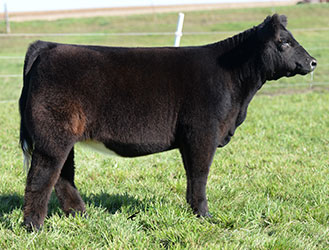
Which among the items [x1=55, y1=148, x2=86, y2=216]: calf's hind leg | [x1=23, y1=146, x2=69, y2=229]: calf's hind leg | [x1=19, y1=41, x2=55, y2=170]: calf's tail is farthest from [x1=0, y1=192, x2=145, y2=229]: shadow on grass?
[x1=19, y1=41, x2=55, y2=170]: calf's tail

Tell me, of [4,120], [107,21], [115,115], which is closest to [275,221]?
[115,115]

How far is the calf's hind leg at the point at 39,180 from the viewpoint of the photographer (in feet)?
10.2

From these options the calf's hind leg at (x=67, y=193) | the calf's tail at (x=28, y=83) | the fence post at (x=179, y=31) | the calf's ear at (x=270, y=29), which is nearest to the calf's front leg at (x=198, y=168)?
the calf's hind leg at (x=67, y=193)

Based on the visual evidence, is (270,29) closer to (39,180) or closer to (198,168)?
(198,168)

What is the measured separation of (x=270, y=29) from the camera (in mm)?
3639

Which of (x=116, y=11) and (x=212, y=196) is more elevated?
(x=212, y=196)

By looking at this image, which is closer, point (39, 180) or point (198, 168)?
point (39, 180)

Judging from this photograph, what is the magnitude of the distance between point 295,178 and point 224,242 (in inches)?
70.7

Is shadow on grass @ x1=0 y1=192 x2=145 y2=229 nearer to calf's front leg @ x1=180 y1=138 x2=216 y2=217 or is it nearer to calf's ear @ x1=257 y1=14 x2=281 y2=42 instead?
calf's front leg @ x1=180 y1=138 x2=216 y2=217

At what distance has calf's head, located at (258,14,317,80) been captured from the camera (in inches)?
144

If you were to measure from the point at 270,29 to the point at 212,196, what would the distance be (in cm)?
157

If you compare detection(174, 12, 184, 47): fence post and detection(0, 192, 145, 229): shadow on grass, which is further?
detection(174, 12, 184, 47): fence post

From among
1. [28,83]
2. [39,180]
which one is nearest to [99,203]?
[39,180]

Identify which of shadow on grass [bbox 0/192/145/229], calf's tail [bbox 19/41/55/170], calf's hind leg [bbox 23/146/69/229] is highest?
calf's tail [bbox 19/41/55/170]
